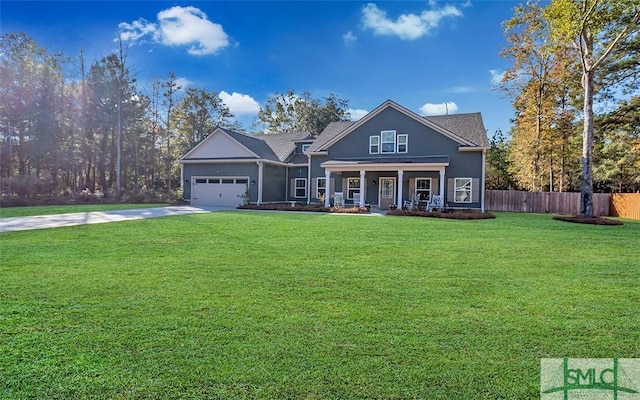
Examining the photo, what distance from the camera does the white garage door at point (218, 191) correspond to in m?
23.2

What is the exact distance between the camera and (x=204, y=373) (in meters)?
2.54

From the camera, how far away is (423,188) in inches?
813

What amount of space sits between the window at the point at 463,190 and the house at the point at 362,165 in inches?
2.0

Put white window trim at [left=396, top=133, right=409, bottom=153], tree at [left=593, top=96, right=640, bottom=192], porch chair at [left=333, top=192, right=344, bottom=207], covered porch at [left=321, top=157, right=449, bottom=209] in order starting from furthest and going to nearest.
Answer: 1. white window trim at [left=396, top=133, right=409, bottom=153]
2. tree at [left=593, top=96, right=640, bottom=192]
3. porch chair at [left=333, top=192, right=344, bottom=207]
4. covered porch at [left=321, top=157, right=449, bottom=209]

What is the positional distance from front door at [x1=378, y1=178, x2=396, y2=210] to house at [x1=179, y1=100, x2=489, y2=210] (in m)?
0.06

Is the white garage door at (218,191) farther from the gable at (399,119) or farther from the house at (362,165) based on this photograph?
the gable at (399,119)

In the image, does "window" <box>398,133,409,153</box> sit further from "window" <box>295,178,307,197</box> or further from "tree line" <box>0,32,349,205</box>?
"tree line" <box>0,32,349,205</box>

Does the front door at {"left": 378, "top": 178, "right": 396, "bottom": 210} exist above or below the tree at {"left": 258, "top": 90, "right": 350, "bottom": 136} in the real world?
below

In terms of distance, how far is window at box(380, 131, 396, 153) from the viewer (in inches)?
821

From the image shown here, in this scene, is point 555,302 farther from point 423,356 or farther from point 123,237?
point 123,237

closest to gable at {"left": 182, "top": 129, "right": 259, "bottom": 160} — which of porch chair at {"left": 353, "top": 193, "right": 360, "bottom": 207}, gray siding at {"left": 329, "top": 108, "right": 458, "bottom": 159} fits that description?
gray siding at {"left": 329, "top": 108, "right": 458, "bottom": 159}

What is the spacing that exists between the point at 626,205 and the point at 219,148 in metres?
24.1

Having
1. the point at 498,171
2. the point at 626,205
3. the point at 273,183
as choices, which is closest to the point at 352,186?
the point at 273,183

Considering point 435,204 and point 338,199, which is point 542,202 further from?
point 338,199
